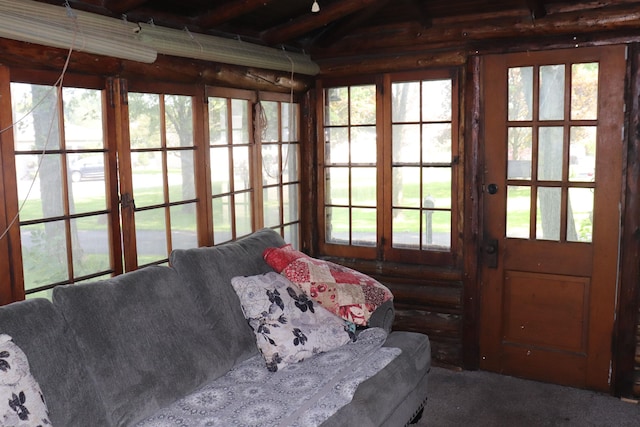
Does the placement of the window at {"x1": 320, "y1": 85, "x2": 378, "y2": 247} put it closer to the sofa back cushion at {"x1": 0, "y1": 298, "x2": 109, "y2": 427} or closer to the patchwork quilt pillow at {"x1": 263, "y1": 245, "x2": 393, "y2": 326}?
the patchwork quilt pillow at {"x1": 263, "y1": 245, "x2": 393, "y2": 326}

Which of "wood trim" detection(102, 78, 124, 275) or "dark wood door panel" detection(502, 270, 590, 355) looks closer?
"wood trim" detection(102, 78, 124, 275)

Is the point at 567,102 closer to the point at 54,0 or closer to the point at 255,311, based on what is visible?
the point at 255,311

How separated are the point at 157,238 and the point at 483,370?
2375 mm

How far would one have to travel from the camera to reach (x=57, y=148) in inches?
108

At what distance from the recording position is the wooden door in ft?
11.8

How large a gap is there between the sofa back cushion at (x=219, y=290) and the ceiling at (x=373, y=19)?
127 cm

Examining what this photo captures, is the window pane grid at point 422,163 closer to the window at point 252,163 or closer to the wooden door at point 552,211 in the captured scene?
the wooden door at point 552,211

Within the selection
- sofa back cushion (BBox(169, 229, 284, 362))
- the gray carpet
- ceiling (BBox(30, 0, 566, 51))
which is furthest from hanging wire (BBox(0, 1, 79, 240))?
the gray carpet

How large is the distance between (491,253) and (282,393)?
79.9 inches

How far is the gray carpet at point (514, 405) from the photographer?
3.34m

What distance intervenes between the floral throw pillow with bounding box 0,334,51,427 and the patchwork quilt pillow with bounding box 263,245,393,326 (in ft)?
4.65

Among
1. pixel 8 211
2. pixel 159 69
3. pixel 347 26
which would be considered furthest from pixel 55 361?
pixel 347 26

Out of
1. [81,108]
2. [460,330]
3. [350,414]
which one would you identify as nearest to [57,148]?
[81,108]

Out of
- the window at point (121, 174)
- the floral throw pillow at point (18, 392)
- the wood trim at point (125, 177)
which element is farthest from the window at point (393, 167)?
the floral throw pillow at point (18, 392)
